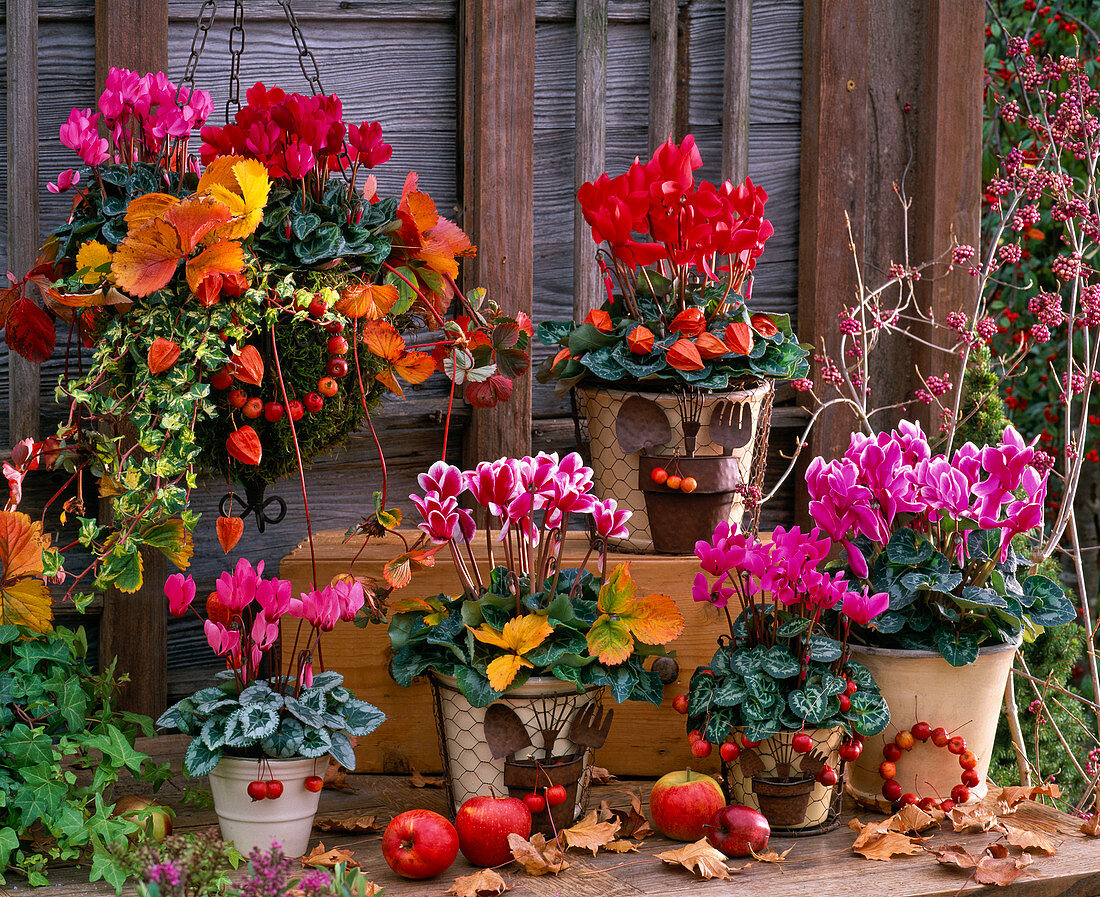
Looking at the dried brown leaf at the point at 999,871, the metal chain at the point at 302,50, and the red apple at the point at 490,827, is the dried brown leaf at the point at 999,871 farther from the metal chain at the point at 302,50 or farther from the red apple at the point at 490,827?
the metal chain at the point at 302,50

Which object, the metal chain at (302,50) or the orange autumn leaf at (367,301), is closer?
the orange autumn leaf at (367,301)

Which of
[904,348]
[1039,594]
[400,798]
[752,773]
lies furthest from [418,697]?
[904,348]

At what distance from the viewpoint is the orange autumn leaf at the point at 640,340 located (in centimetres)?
168

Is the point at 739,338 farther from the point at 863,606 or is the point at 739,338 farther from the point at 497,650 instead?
the point at 497,650

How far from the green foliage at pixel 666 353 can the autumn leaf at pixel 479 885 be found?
0.75m

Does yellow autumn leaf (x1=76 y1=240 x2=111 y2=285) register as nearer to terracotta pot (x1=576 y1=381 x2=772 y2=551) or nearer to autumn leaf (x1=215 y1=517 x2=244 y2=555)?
autumn leaf (x1=215 y1=517 x2=244 y2=555)

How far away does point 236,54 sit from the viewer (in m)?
1.75

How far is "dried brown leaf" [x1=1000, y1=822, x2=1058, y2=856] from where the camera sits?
149cm

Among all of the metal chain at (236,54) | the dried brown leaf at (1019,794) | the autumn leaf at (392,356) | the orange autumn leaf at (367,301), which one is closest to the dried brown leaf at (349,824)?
the autumn leaf at (392,356)

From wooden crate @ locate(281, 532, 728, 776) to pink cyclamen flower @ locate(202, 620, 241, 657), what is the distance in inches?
11.3

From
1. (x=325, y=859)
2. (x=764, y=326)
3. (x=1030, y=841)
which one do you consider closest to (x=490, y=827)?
(x=325, y=859)

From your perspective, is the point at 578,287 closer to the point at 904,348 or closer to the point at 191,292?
the point at 904,348

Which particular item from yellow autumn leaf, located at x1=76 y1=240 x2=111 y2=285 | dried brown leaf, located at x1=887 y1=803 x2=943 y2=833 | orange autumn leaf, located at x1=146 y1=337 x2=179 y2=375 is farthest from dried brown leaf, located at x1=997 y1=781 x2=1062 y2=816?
yellow autumn leaf, located at x1=76 y1=240 x2=111 y2=285

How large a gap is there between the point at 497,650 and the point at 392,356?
436 millimetres
